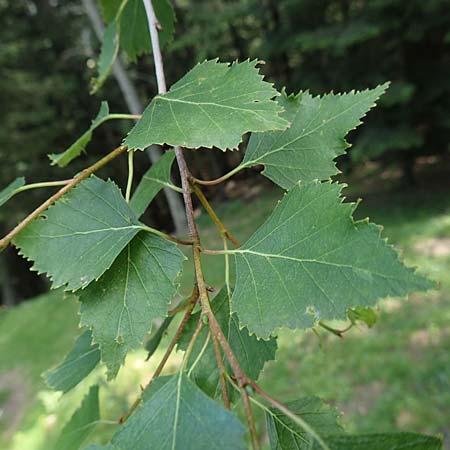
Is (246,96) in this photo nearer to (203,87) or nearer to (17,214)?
(203,87)

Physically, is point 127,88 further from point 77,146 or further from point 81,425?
point 81,425

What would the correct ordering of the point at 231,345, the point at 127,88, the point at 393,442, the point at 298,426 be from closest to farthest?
the point at 393,442 < the point at 298,426 < the point at 231,345 < the point at 127,88

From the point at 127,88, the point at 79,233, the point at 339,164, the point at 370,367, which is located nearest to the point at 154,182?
the point at 79,233

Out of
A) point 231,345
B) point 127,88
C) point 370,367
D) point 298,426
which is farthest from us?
point 127,88

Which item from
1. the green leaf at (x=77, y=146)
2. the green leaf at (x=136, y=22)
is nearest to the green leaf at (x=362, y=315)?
the green leaf at (x=77, y=146)

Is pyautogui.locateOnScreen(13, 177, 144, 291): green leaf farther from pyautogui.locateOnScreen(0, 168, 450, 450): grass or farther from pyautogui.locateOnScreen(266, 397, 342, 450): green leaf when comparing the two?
pyautogui.locateOnScreen(0, 168, 450, 450): grass

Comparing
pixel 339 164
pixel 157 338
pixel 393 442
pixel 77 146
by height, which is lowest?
pixel 339 164
